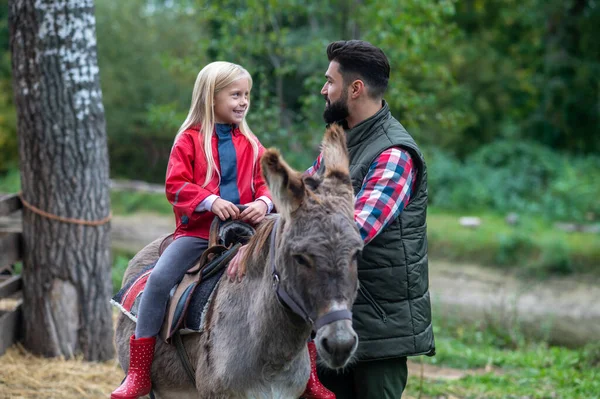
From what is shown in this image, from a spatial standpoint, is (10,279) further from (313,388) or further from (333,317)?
(333,317)

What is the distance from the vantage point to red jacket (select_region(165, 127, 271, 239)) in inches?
138

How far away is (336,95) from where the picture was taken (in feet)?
11.3

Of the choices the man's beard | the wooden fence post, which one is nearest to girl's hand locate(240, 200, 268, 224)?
the man's beard

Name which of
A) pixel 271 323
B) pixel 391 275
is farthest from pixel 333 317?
pixel 391 275

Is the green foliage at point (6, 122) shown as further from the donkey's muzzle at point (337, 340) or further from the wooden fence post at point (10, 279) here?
the donkey's muzzle at point (337, 340)

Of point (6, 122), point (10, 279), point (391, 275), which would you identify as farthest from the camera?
point (6, 122)

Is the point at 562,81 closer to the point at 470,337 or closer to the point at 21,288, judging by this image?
the point at 470,337

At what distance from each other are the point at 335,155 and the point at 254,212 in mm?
684

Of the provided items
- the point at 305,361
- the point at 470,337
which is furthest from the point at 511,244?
the point at 305,361

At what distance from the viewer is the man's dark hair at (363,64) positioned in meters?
3.38

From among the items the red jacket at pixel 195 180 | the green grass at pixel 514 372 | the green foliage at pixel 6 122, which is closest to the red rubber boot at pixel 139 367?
the red jacket at pixel 195 180

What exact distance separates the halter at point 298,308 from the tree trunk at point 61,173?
3267 mm

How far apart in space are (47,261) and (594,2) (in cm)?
1774

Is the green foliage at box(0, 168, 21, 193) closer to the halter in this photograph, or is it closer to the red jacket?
the red jacket
